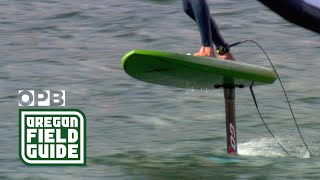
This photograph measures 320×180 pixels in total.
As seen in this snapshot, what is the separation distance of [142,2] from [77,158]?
35.2 feet

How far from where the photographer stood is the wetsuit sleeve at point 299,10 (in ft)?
38.0

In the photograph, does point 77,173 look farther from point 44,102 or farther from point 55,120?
point 44,102

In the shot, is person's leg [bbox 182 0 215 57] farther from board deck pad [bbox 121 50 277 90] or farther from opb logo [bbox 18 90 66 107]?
opb logo [bbox 18 90 66 107]

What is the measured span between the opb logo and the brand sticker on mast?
137cm

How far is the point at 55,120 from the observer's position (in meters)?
12.4

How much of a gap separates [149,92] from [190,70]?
13.9ft

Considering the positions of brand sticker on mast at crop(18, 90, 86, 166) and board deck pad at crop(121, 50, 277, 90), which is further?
brand sticker on mast at crop(18, 90, 86, 166)

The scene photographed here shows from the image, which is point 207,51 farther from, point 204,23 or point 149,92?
point 149,92

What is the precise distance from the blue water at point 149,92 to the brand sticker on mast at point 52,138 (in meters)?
0.14

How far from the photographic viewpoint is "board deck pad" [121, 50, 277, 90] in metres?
11.0

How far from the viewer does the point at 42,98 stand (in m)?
15.2

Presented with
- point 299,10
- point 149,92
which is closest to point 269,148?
point 299,10

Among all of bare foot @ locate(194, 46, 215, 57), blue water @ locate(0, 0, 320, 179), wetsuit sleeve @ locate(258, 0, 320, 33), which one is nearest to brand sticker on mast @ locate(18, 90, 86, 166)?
blue water @ locate(0, 0, 320, 179)

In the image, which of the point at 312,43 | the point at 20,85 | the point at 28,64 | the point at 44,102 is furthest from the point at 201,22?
the point at 312,43
